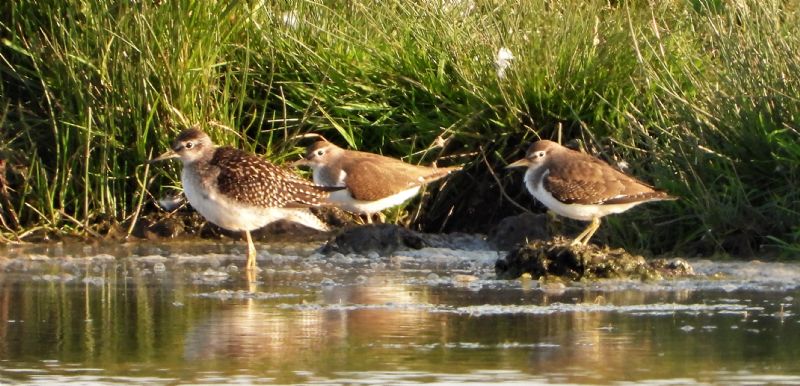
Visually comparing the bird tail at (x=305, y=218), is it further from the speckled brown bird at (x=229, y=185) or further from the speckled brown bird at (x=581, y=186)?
the speckled brown bird at (x=581, y=186)

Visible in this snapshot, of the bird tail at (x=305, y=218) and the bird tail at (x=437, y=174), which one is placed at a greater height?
the bird tail at (x=437, y=174)

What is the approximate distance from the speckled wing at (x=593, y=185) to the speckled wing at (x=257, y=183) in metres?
1.85

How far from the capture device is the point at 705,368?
6.17 m

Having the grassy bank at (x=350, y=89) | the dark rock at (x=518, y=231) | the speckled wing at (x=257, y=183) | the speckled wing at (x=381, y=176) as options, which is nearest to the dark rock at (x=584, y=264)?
the grassy bank at (x=350, y=89)

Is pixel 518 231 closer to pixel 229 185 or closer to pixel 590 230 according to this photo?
pixel 590 230

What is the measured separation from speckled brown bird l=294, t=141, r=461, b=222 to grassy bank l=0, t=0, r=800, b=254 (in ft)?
1.14

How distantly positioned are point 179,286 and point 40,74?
3245 mm

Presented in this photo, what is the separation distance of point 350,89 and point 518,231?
211 centimetres

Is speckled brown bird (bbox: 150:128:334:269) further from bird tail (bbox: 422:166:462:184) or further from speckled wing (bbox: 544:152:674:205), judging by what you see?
speckled wing (bbox: 544:152:674:205)

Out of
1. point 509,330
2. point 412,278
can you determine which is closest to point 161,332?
point 509,330

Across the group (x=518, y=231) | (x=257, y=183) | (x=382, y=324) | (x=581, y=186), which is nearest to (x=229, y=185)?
(x=257, y=183)

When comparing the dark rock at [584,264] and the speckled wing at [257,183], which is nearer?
the dark rock at [584,264]

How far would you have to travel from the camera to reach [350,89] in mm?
12477

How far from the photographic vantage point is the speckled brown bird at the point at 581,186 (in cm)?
1041
